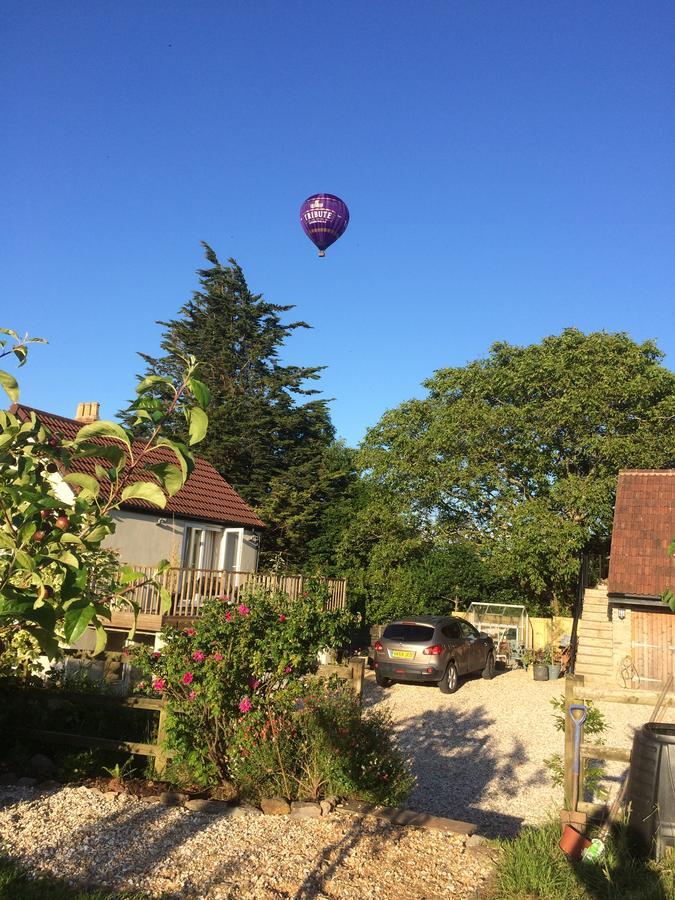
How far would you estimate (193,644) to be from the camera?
7188mm

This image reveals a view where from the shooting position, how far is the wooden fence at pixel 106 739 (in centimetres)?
692

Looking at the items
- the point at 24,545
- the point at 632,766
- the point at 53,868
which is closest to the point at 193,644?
the point at 53,868

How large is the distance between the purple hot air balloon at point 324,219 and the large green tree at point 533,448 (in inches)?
395

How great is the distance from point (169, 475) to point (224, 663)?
5.07m

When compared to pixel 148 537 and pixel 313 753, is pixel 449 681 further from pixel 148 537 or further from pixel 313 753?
pixel 313 753

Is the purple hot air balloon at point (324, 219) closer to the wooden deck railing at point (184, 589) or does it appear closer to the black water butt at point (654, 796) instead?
the wooden deck railing at point (184, 589)

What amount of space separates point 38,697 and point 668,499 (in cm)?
1806

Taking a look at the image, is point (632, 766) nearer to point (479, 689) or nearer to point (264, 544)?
point (479, 689)

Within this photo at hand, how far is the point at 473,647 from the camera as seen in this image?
1798 cm

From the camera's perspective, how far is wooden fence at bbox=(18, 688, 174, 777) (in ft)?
22.7

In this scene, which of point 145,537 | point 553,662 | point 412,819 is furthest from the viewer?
point 553,662

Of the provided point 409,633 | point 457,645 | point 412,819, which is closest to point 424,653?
point 409,633

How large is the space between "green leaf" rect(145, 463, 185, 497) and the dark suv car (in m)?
14.5

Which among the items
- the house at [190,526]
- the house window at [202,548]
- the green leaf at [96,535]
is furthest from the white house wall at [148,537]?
the green leaf at [96,535]
